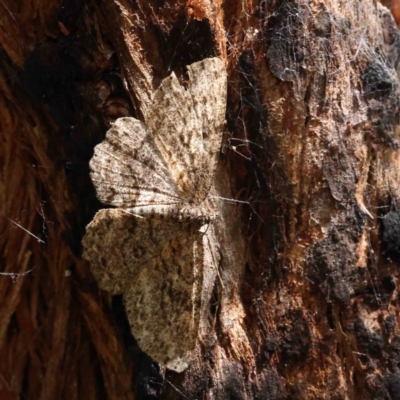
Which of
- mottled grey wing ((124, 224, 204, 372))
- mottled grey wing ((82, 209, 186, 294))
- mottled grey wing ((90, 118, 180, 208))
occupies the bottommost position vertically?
mottled grey wing ((124, 224, 204, 372))

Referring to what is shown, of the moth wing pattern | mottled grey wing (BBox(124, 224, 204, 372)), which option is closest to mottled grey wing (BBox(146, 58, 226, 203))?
the moth wing pattern

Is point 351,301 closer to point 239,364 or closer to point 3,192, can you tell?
point 239,364

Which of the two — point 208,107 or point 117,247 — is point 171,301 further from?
point 208,107

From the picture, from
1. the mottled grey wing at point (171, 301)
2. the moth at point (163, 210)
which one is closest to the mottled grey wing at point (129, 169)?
the moth at point (163, 210)

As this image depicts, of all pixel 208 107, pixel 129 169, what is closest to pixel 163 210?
pixel 129 169

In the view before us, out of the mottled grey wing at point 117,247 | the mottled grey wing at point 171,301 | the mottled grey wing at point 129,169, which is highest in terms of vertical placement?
the mottled grey wing at point 129,169

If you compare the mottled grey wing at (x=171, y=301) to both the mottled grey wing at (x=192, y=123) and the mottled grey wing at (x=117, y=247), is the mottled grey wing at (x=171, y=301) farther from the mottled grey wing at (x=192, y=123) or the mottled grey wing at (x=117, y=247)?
the mottled grey wing at (x=192, y=123)

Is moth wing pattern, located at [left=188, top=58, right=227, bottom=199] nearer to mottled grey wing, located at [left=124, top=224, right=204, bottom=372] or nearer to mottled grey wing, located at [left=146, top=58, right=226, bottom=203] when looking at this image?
mottled grey wing, located at [left=146, top=58, right=226, bottom=203]
